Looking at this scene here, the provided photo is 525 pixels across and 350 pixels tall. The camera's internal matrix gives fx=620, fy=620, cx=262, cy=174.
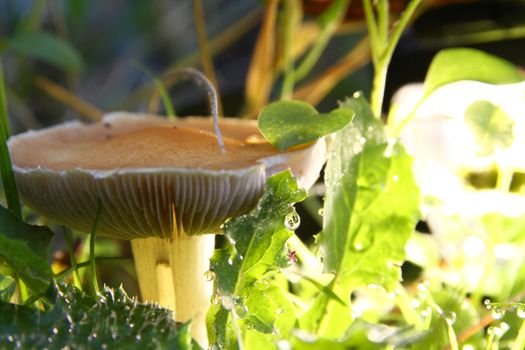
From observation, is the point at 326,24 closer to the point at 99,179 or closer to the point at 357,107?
the point at 357,107

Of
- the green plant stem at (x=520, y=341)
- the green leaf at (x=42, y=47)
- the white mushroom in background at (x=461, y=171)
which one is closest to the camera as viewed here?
the green plant stem at (x=520, y=341)

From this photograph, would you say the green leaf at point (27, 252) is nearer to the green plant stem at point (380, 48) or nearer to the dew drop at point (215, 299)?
the dew drop at point (215, 299)

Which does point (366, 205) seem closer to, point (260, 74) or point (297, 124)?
point (297, 124)

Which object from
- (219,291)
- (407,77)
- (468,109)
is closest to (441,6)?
(407,77)

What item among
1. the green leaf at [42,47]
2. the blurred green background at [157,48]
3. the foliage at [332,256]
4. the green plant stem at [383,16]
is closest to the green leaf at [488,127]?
the foliage at [332,256]

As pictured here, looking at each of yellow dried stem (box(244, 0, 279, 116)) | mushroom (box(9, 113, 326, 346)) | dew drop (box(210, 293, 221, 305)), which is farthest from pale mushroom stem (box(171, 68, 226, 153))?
yellow dried stem (box(244, 0, 279, 116))

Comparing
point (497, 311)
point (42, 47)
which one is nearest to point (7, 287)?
point (497, 311)
